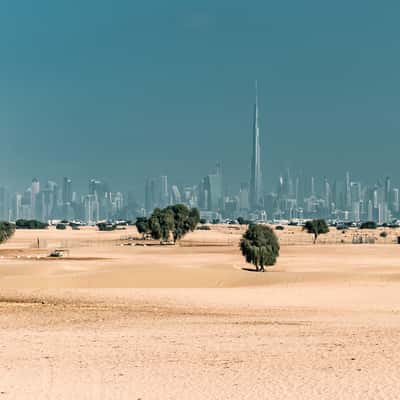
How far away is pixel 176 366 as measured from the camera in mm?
18141

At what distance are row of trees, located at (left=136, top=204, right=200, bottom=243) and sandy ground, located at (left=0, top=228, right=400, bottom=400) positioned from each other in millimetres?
57513

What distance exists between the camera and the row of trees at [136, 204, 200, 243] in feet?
344

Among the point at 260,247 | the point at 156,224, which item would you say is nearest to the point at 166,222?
the point at 156,224

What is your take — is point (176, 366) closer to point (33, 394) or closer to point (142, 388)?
point (142, 388)

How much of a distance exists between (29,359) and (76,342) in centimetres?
289

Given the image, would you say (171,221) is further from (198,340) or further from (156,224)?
(198,340)

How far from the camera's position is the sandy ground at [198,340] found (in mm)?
15859

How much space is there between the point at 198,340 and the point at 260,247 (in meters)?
36.2

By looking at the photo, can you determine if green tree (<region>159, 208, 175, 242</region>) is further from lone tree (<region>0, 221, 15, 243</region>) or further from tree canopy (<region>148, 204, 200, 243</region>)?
lone tree (<region>0, 221, 15, 243</region>)

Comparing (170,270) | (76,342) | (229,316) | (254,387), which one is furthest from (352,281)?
(254,387)

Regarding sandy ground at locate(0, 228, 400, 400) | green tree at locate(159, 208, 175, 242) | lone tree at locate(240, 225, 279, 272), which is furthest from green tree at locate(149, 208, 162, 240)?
sandy ground at locate(0, 228, 400, 400)

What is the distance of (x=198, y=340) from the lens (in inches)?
870

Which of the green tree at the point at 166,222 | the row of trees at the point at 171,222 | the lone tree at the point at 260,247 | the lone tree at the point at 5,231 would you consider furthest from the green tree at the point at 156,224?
the lone tree at the point at 260,247

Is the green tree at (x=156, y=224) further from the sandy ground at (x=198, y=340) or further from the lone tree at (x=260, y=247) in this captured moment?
the sandy ground at (x=198, y=340)
